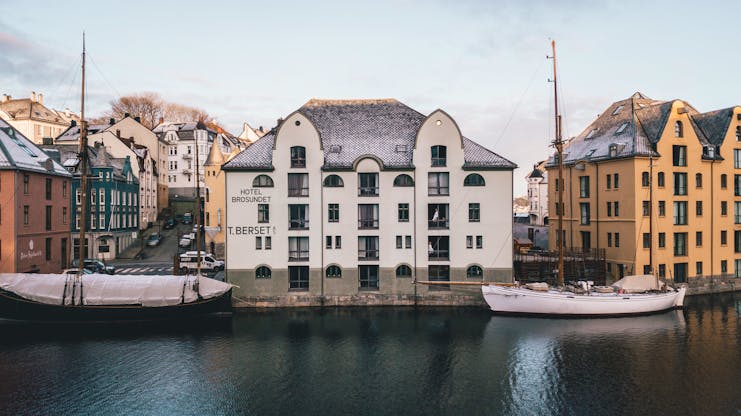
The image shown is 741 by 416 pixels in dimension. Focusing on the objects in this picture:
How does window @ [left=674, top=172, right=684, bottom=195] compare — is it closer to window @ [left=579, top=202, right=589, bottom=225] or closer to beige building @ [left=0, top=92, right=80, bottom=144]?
window @ [left=579, top=202, right=589, bottom=225]

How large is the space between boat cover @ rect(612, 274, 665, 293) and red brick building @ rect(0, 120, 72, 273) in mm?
58853

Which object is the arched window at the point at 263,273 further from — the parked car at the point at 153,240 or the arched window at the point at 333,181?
the parked car at the point at 153,240

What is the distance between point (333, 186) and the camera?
47469mm

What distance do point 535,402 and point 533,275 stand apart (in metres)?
26.3

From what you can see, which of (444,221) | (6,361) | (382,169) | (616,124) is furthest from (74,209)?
(616,124)

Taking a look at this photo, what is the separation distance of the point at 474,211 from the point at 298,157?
60.6 ft

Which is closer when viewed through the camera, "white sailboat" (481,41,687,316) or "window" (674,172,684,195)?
"white sailboat" (481,41,687,316)

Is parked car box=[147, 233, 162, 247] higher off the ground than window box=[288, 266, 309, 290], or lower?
higher

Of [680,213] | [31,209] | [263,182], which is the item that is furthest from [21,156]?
[680,213]

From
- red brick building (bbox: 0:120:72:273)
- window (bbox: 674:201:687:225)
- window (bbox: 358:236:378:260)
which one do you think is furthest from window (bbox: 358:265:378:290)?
window (bbox: 674:201:687:225)

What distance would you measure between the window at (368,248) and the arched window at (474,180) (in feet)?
35.2

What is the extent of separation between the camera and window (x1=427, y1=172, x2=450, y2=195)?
47.8 m

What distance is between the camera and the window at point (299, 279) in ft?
156

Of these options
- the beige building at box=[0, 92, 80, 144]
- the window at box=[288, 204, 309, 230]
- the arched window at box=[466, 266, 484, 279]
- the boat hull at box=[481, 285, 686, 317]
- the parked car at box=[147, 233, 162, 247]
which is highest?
the beige building at box=[0, 92, 80, 144]
